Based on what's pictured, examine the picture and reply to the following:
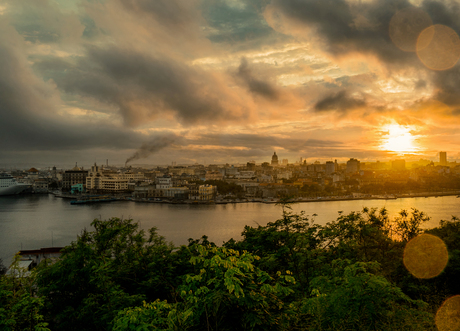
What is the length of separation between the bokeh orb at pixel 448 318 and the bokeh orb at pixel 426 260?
1.08 metres

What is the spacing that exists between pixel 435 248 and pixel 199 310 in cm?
284

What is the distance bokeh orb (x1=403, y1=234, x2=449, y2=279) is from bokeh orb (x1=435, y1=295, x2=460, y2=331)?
1.08 meters

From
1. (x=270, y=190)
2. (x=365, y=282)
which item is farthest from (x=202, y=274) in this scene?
(x=270, y=190)

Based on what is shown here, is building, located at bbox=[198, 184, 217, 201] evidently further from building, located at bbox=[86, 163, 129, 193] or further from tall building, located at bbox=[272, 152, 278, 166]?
tall building, located at bbox=[272, 152, 278, 166]

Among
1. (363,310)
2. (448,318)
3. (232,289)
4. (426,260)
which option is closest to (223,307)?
(232,289)

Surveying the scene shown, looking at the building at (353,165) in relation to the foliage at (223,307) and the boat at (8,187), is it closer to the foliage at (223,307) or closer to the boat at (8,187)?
the boat at (8,187)

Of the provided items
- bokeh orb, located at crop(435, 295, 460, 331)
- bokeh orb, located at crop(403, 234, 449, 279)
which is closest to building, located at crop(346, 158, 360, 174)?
bokeh orb, located at crop(403, 234, 449, 279)

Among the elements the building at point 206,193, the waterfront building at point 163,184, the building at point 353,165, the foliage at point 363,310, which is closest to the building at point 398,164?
the building at point 353,165

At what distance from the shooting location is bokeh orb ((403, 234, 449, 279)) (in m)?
2.61

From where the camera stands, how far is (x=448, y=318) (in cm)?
138

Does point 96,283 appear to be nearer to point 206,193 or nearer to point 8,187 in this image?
point 206,193

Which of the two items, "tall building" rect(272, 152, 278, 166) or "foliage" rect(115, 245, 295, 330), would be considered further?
"tall building" rect(272, 152, 278, 166)

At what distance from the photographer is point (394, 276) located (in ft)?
8.96

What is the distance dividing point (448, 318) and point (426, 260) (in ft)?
5.14
